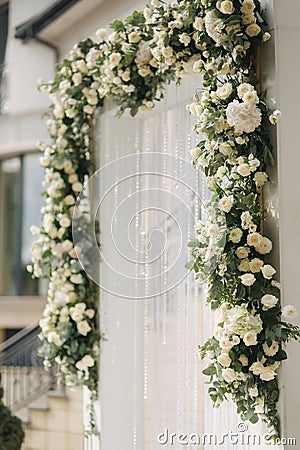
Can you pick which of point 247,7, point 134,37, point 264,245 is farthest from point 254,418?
point 134,37

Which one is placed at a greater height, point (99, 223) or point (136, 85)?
point (136, 85)

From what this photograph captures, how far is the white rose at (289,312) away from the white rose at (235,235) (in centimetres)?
29

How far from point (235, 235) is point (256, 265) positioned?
0.13 m

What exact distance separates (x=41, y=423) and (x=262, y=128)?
4.58 meters

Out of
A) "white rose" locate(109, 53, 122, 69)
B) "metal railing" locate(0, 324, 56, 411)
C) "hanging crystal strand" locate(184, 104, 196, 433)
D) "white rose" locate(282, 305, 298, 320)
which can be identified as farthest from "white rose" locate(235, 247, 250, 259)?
"metal railing" locate(0, 324, 56, 411)

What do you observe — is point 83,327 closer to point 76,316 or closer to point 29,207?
point 76,316

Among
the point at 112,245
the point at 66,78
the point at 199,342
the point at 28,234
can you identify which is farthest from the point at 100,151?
the point at 28,234

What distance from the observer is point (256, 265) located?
2658mm

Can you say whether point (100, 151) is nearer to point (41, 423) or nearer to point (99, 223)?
point (99, 223)

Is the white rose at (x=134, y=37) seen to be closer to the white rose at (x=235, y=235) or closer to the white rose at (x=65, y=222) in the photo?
the white rose at (x=65, y=222)

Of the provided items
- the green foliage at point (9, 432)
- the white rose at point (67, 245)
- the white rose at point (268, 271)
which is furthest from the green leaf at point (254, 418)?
the green foliage at point (9, 432)

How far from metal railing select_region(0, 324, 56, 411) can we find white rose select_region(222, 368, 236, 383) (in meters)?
4.47

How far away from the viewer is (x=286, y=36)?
2777mm

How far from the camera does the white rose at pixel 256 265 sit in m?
2.66
